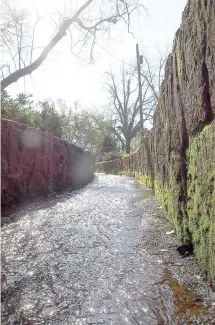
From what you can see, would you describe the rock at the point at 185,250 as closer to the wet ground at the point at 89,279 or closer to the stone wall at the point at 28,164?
the wet ground at the point at 89,279

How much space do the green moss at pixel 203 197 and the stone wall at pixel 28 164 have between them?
249 cm

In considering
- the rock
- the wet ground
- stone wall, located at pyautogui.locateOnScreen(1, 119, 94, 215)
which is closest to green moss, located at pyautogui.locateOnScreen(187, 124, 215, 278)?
the rock

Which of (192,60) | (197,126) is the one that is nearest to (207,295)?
(197,126)

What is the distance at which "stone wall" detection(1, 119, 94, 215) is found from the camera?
3941 millimetres

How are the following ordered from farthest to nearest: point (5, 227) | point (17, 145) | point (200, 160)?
point (17, 145) < point (5, 227) < point (200, 160)

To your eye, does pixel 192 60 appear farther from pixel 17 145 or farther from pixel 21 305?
pixel 17 145

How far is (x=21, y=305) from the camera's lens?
1.32m

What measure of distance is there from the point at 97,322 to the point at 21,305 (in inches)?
14.7

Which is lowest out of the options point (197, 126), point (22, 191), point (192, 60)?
point (22, 191)

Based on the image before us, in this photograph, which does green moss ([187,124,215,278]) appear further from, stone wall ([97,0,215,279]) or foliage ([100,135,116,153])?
foliage ([100,135,116,153])

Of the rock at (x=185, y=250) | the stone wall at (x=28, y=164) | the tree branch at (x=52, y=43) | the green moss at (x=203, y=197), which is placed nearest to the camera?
the green moss at (x=203, y=197)

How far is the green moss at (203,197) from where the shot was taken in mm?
1485

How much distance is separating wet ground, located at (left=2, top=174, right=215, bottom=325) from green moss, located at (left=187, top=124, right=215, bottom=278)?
0.24m

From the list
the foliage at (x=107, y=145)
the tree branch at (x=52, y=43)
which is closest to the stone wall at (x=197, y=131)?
the tree branch at (x=52, y=43)
